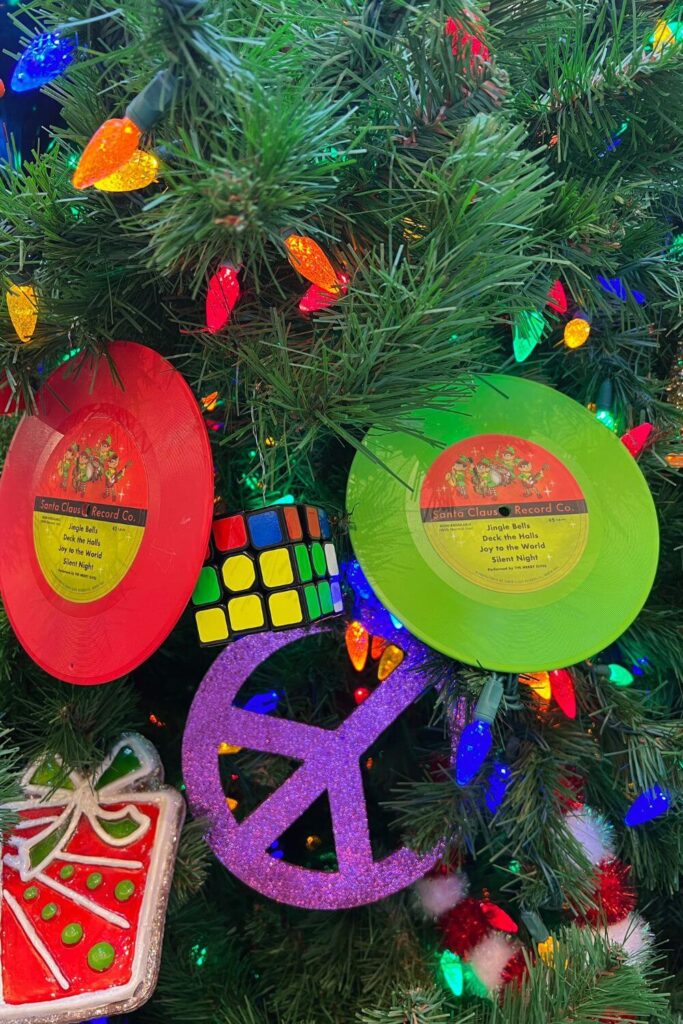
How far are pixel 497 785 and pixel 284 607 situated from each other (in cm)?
23

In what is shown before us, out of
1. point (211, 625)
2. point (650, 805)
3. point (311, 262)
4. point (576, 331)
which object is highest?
point (311, 262)

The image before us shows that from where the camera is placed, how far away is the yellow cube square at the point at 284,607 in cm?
46

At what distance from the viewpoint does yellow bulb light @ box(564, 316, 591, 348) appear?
55cm

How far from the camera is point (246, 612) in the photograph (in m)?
0.46

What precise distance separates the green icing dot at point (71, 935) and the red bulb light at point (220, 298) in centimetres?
41

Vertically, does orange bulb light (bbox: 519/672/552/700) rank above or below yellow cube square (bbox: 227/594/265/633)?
below

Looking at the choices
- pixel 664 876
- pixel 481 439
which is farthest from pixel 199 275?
pixel 664 876

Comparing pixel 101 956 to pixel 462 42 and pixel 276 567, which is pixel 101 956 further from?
pixel 462 42

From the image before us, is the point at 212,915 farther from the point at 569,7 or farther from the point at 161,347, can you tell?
the point at 569,7

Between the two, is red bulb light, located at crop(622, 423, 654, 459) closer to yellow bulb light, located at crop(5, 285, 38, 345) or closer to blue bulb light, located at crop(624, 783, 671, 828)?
blue bulb light, located at crop(624, 783, 671, 828)

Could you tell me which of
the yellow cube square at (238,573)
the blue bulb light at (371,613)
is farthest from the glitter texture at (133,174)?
the blue bulb light at (371,613)

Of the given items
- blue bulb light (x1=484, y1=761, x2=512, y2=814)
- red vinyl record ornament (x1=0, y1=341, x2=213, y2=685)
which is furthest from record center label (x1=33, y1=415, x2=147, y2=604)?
blue bulb light (x1=484, y1=761, x2=512, y2=814)

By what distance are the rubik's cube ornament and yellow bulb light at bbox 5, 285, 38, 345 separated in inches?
6.4

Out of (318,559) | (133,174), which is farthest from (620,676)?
(133,174)
